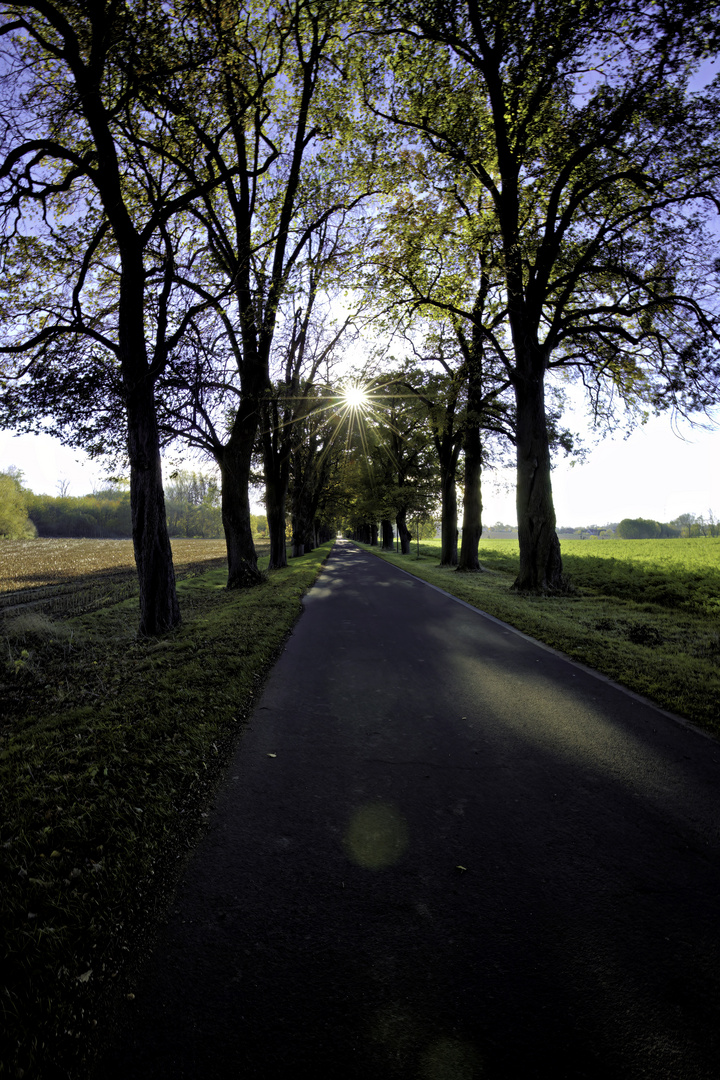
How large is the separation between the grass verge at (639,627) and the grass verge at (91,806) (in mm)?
4567

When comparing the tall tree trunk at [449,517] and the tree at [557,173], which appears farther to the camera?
the tall tree trunk at [449,517]

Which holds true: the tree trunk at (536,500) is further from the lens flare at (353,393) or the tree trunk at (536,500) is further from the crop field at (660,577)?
Result: the lens flare at (353,393)

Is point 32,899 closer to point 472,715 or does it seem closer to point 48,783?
point 48,783

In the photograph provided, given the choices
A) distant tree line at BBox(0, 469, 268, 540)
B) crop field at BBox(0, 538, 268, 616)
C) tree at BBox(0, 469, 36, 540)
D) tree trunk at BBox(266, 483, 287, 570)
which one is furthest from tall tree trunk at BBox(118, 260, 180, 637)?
tree at BBox(0, 469, 36, 540)

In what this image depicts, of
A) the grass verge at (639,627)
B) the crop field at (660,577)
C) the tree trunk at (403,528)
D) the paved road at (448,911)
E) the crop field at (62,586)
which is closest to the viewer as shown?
the paved road at (448,911)

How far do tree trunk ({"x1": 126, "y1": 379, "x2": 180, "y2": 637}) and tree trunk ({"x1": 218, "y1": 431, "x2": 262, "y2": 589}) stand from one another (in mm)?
6050

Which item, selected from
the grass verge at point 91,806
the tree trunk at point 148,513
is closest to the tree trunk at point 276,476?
the tree trunk at point 148,513

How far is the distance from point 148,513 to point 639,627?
29.5 feet

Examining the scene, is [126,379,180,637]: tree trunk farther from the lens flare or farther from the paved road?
the lens flare

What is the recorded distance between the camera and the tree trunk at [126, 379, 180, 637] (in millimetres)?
8648

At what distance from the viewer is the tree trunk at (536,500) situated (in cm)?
1309

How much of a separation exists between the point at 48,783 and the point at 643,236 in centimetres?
1523

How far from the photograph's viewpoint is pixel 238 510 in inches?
606

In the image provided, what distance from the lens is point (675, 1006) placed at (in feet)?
5.91
